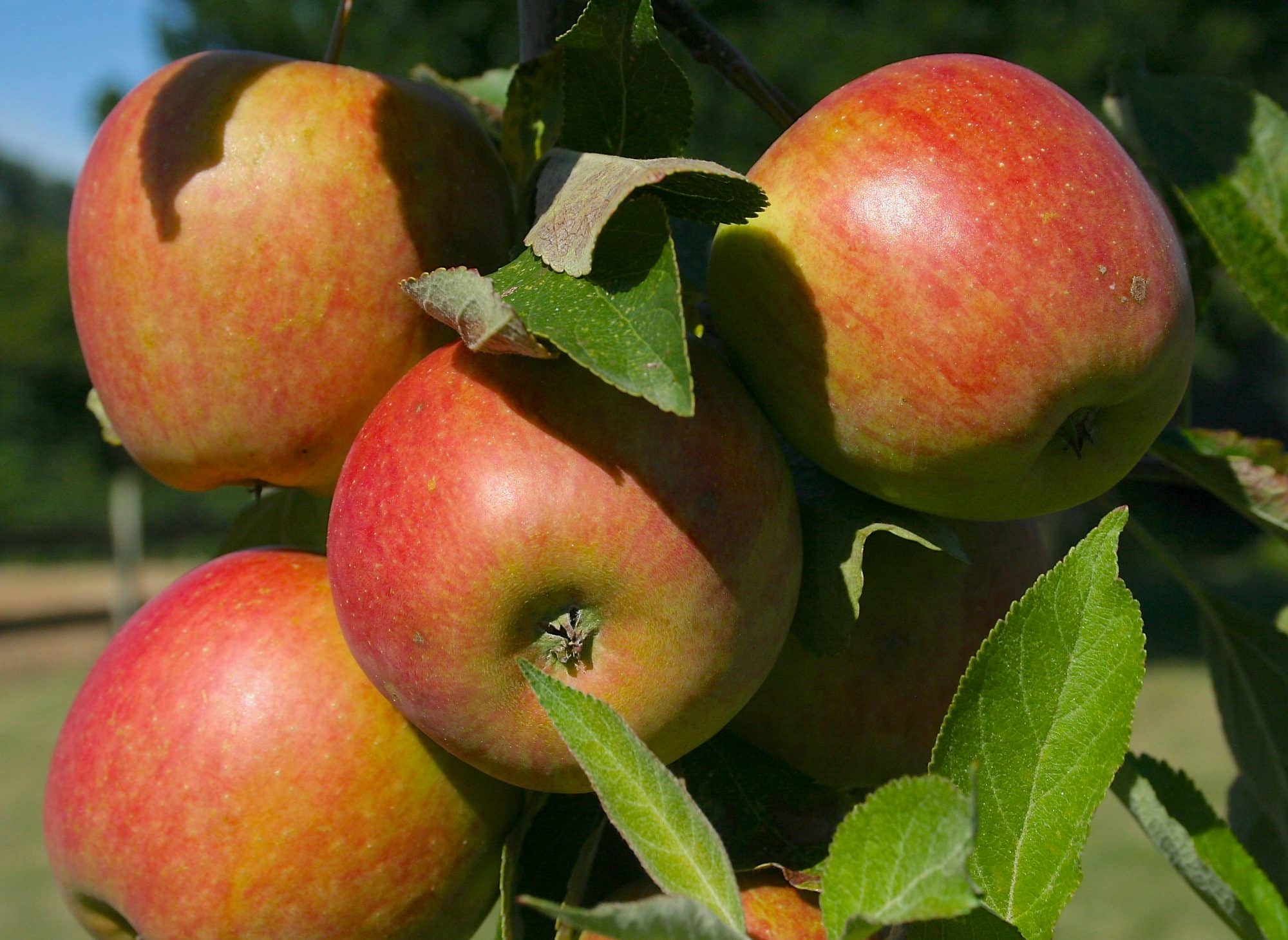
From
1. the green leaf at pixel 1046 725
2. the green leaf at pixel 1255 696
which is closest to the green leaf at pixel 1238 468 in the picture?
the green leaf at pixel 1255 696

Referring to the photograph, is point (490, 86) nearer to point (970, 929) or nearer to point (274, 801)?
point (274, 801)

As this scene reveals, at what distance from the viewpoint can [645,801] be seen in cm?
52

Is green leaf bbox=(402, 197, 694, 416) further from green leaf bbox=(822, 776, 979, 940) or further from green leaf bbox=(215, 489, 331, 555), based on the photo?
green leaf bbox=(215, 489, 331, 555)

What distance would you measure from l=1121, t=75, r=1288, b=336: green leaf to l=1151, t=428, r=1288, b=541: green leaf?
0.14 m

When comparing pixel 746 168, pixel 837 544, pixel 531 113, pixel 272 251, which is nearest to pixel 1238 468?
pixel 837 544

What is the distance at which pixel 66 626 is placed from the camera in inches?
475

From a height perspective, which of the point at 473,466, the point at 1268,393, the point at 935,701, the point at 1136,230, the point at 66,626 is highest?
the point at 1136,230

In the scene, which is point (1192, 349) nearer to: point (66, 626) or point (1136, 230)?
point (1136, 230)

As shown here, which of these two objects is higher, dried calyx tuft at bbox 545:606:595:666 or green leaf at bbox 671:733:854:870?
dried calyx tuft at bbox 545:606:595:666

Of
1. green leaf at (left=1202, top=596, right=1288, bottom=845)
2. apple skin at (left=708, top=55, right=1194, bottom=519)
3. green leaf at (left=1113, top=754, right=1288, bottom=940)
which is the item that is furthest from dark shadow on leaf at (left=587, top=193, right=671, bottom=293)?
green leaf at (left=1202, top=596, right=1288, bottom=845)

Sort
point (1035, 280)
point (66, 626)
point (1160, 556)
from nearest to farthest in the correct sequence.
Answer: point (1035, 280) < point (1160, 556) < point (66, 626)

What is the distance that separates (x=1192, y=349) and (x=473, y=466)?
16.4 inches

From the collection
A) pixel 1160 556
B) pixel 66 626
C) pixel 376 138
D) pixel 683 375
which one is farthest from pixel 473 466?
pixel 66 626

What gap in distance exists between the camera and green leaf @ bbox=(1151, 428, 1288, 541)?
836mm
